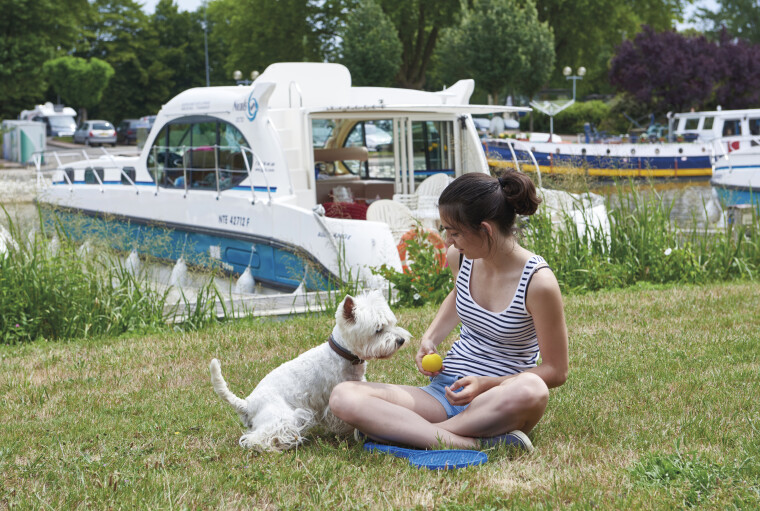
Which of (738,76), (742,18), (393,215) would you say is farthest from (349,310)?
Result: (742,18)

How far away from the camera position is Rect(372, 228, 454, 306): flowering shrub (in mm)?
8304

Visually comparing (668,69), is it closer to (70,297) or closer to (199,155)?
(199,155)

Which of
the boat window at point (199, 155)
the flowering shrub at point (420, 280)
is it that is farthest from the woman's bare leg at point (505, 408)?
the boat window at point (199, 155)

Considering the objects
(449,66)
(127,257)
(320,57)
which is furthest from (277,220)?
(320,57)

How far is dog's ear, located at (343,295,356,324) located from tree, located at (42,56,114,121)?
58265 mm

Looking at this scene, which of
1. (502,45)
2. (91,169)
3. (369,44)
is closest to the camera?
(91,169)

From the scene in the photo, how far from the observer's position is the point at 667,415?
172 inches

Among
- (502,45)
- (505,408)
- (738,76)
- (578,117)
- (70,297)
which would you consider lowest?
(70,297)

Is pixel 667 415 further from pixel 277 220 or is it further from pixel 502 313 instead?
pixel 277 220

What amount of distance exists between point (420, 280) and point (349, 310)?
177 inches

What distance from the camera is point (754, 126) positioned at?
2723 centimetres

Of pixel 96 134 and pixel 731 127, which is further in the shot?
pixel 96 134

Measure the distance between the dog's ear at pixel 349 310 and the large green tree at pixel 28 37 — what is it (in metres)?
45.0

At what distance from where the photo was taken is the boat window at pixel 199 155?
11.8 meters
